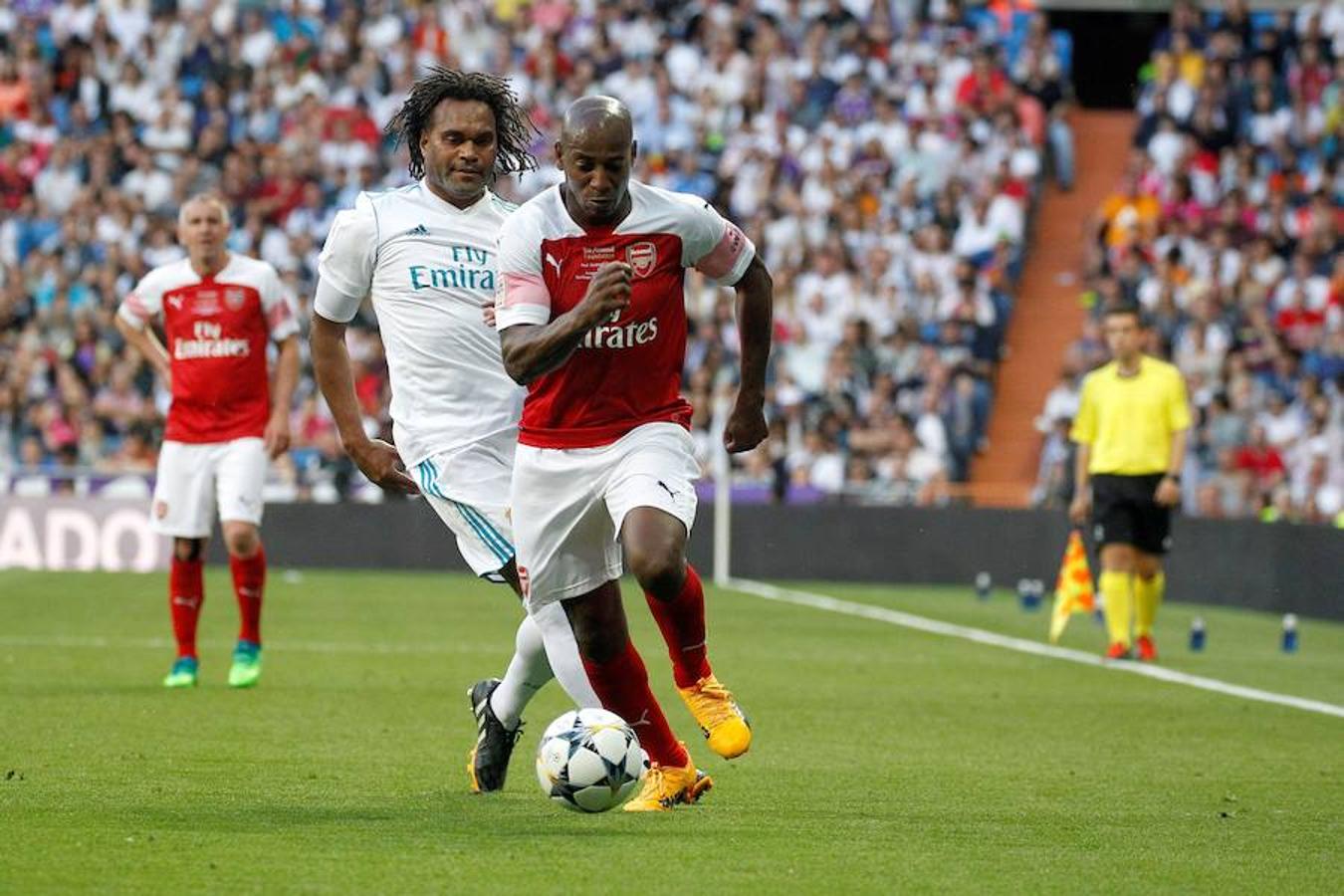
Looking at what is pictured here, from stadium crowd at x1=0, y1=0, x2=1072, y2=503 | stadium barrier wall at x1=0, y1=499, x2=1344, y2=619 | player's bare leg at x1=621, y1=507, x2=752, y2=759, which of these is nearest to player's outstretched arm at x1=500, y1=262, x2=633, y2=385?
player's bare leg at x1=621, y1=507, x2=752, y2=759

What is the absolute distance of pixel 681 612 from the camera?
7.71 metres

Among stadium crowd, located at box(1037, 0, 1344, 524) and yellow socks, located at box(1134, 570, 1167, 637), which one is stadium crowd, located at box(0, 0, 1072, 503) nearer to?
stadium crowd, located at box(1037, 0, 1344, 524)

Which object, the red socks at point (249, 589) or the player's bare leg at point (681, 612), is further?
the red socks at point (249, 589)

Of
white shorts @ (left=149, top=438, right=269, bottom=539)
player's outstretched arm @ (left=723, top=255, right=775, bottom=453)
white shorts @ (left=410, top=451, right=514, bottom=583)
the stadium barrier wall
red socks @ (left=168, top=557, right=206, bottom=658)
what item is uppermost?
player's outstretched arm @ (left=723, top=255, right=775, bottom=453)

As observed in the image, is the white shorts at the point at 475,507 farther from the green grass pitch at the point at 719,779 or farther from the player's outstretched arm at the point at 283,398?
the player's outstretched arm at the point at 283,398

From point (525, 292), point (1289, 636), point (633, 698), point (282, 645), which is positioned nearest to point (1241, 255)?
point (1289, 636)

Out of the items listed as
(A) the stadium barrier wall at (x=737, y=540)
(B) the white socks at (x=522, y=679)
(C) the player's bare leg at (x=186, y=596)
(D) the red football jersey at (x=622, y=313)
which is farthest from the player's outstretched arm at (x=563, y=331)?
(A) the stadium barrier wall at (x=737, y=540)

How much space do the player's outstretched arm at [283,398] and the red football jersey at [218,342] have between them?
0.08 meters

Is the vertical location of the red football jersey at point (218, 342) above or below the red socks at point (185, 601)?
above

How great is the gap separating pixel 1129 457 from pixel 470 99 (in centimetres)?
770

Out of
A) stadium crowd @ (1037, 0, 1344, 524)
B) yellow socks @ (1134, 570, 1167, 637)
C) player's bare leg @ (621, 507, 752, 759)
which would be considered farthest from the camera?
stadium crowd @ (1037, 0, 1344, 524)

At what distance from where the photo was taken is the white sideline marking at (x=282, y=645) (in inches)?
605

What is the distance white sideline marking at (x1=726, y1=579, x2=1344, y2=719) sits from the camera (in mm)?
13109

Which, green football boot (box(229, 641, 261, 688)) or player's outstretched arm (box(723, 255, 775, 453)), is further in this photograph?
green football boot (box(229, 641, 261, 688))
